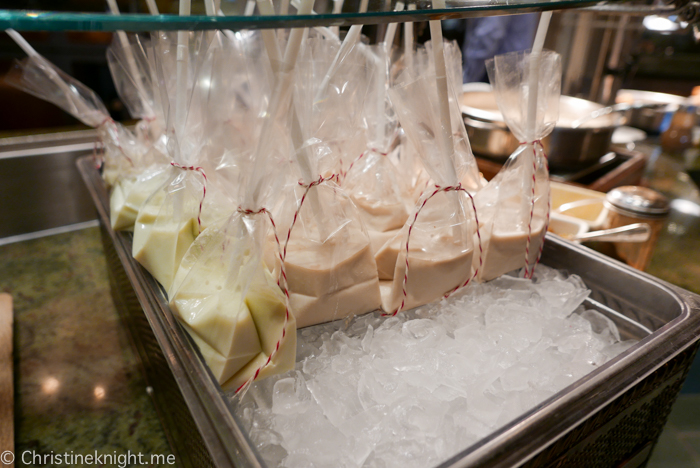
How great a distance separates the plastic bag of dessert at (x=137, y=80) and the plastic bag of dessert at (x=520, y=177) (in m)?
0.68

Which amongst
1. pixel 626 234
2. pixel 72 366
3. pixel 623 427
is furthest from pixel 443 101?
pixel 72 366

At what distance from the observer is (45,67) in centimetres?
98

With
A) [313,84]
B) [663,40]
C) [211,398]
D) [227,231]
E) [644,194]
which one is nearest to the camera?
[211,398]

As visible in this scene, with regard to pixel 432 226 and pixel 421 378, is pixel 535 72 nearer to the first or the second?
pixel 432 226

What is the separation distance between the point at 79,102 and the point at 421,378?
3.27 feet

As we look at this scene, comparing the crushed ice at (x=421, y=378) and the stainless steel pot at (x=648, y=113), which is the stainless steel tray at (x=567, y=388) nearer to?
the crushed ice at (x=421, y=378)

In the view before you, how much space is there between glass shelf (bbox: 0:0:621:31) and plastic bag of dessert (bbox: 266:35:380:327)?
0.67ft

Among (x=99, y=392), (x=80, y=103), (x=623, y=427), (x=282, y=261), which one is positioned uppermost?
(x=80, y=103)

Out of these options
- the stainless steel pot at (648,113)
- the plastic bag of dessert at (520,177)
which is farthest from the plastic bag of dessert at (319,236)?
the stainless steel pot at (648,113)

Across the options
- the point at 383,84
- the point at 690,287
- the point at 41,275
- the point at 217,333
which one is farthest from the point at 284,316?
the point at 690,287

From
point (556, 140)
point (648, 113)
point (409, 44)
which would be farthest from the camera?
point (648, 113)

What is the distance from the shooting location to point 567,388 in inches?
22.8

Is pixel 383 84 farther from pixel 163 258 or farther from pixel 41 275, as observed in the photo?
pixel 41 275

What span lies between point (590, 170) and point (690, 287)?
555 millimetres
